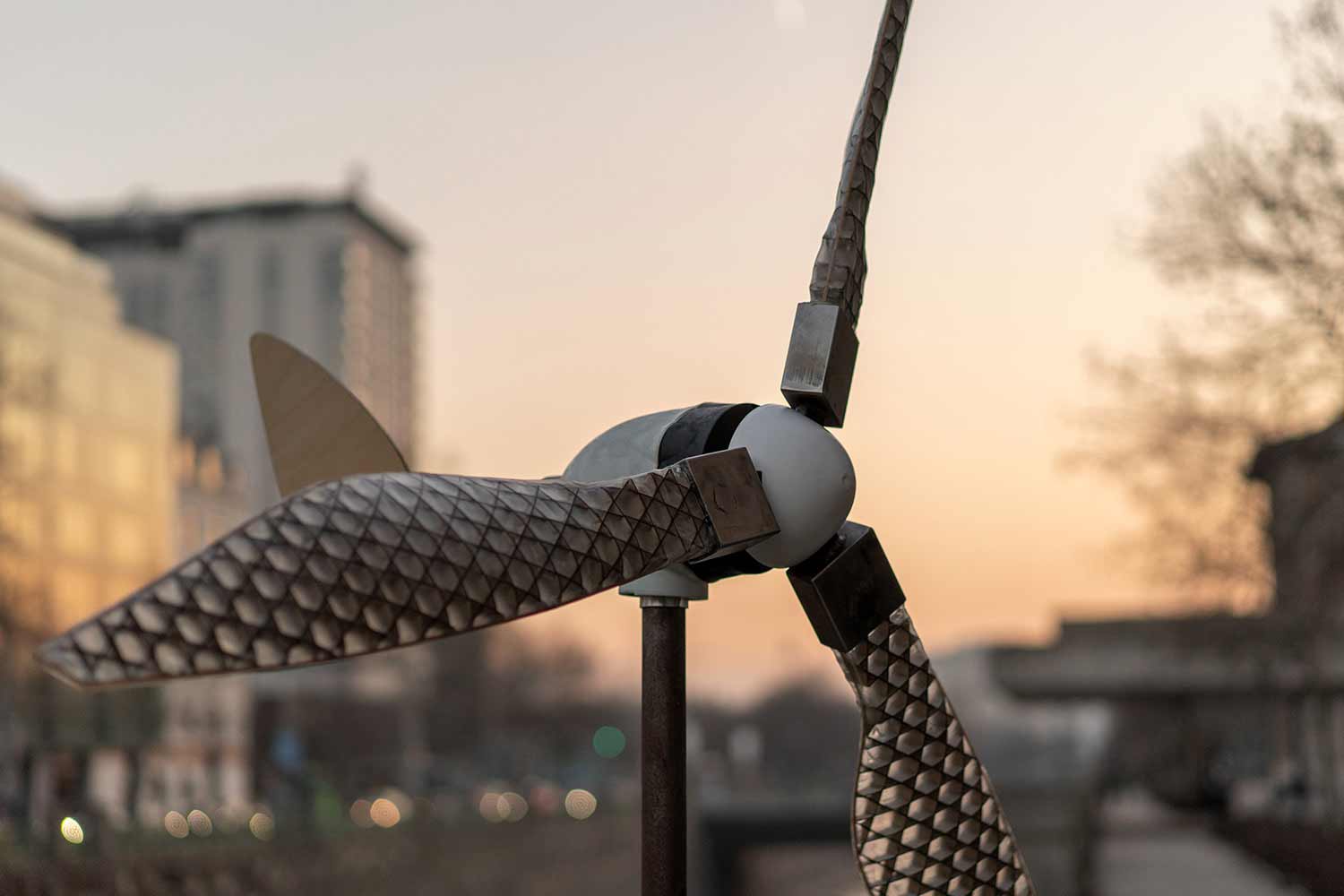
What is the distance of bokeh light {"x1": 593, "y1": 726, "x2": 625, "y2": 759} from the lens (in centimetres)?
10348

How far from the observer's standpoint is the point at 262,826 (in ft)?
90.8

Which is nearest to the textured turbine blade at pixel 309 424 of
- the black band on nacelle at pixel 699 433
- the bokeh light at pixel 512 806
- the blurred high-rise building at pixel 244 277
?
the black band on nacelle at pixel 699 433

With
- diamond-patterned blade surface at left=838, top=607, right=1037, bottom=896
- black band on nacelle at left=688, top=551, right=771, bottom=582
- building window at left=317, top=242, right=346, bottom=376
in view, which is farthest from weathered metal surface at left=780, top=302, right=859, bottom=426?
building window at left=317, top=242, right=346, bottom=376

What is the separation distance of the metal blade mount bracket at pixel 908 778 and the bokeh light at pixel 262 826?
24940 mm

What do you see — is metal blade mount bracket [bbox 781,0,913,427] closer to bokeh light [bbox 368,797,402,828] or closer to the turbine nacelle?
the turbine nacelle

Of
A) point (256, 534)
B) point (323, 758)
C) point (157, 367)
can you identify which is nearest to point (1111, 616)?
point (157, 367)

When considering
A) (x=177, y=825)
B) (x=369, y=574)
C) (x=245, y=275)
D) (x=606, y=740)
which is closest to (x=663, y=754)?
(x=369, y=574)

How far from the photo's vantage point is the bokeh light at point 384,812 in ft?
121

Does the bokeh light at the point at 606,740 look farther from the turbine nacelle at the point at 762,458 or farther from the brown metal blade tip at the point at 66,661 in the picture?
the brown metal blade tip at the point at 66,661

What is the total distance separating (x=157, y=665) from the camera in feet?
8.13

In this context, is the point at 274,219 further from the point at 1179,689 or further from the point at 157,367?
the point at 1179,689

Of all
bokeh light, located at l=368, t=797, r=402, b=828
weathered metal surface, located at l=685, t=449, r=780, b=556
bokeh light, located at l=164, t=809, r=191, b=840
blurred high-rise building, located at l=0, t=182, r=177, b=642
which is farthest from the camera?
blurred high-rise building, located at l=0, t=182, r=177, b=642

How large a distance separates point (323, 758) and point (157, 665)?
87.8 m

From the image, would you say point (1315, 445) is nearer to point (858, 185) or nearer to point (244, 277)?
point (858, 185)
